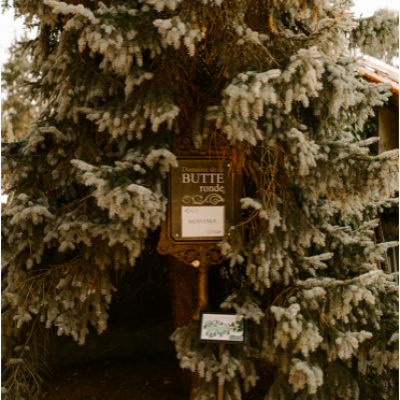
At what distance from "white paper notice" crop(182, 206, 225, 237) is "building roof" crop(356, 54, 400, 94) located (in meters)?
3.74

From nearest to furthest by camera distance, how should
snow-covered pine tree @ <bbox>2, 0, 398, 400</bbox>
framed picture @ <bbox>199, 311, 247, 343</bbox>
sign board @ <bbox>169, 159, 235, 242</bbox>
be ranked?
snow-covered pine tree @ <bbox>2, 0, 398, 400</bbox> → framed picture @ <bbox>199, 311, 247, 343</bbox> → sign board @ <bbox>169, 159, 235, 242</bbox>

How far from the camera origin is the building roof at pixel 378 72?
6.18 meters

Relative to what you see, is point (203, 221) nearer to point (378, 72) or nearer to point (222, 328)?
point (222, 328)

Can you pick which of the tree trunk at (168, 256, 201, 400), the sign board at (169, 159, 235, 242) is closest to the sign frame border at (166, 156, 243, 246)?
the sign board at (169, 159, 235, 242)

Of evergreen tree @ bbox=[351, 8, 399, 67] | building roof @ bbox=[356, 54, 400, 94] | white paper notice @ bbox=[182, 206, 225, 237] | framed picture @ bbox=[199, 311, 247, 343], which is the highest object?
building roof @ bbox=[356, 54, 400, 94]

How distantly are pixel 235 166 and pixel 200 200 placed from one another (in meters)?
0.42

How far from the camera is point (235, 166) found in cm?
361

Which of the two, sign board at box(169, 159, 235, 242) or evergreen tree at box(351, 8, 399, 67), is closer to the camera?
sign board at box(169, 159, 235, 242)

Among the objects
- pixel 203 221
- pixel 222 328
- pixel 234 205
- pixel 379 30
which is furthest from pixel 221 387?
pixel 379 30

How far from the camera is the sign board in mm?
3539

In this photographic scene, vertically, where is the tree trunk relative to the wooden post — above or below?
above

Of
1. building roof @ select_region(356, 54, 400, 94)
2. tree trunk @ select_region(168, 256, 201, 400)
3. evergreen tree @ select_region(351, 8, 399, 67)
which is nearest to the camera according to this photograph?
evergreen tree @ select_region(351, 8, 399, 67)

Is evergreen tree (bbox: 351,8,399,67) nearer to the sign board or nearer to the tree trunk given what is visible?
the sign board

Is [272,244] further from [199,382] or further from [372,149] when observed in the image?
[372,149]
